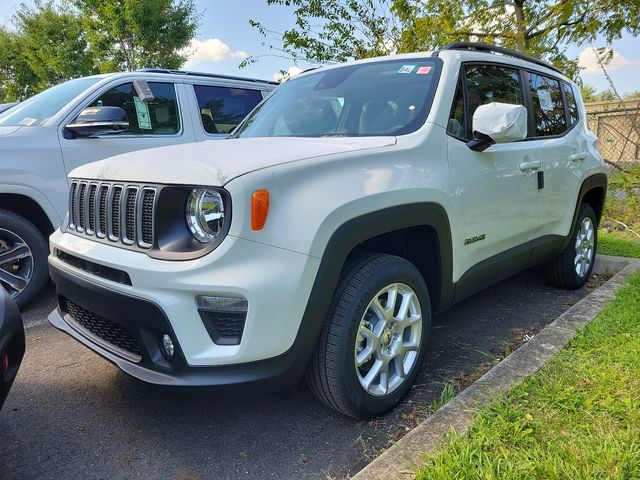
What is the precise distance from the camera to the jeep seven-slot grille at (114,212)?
201 cm

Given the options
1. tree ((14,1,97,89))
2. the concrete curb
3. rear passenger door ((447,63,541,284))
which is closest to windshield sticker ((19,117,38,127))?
rear passenger door ((447,63,541,284))

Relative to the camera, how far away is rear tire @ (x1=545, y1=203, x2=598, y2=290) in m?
4.18

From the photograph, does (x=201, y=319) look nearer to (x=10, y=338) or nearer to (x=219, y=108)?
(x=10, y=338)

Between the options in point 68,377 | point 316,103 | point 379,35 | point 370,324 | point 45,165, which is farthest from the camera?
point 379,35

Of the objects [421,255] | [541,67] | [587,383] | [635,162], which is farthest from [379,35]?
[587,383]

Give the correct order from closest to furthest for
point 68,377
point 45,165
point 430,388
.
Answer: point 430,388 < point 68,377 < point 45,165

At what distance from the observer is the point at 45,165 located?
3840 mm

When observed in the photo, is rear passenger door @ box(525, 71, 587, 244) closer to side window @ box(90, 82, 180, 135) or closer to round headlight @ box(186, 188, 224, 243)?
round headlight @ box(186, 188, 224, 243)

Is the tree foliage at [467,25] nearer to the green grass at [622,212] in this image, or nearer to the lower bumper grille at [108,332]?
the green grass at [622,212]

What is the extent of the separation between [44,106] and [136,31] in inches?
481

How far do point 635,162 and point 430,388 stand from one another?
7.11 metres

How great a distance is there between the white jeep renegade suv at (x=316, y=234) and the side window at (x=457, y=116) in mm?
15

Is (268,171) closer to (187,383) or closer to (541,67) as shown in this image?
(187,383)

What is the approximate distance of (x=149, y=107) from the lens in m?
4.66
